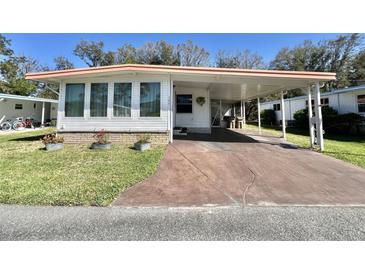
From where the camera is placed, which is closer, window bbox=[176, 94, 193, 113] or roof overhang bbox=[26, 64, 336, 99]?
roof overhang bbox=[26, 64, 336, 99]

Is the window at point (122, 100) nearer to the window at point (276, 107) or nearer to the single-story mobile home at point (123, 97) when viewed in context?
the single-story mobile home at point (123, 97)

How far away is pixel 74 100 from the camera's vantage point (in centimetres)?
902

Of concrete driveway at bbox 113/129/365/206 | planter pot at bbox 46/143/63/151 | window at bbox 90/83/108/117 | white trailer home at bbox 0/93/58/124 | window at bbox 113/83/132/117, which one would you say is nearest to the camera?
concrete driveway at bbox 113/129/365/206

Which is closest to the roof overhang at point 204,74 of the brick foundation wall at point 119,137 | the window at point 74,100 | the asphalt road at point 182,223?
the window at point 74,100

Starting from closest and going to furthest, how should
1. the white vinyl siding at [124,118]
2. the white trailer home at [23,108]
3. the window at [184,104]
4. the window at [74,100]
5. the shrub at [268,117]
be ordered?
the white vinyl siding at [124,118] < the window at [74,100] < the window at [184,104] < the white trailer home at [23,108] < the shrub at [268,117]

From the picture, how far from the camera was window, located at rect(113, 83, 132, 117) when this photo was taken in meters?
8.74

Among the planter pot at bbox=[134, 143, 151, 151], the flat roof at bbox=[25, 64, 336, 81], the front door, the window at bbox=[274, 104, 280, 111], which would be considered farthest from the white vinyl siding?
the window at bbox=[274, 104, 280, 111]

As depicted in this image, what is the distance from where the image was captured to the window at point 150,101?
863 cm

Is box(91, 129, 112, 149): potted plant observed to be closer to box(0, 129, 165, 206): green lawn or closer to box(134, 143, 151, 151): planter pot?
box(0, 129, 165, 206): green lawn

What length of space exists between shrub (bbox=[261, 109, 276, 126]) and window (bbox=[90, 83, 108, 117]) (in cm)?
2021

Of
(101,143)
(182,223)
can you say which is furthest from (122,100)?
(182,223)

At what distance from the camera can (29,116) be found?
20.5m

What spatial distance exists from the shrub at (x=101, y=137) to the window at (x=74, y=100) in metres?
1.21

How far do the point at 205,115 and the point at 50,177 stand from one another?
8.42 metres
